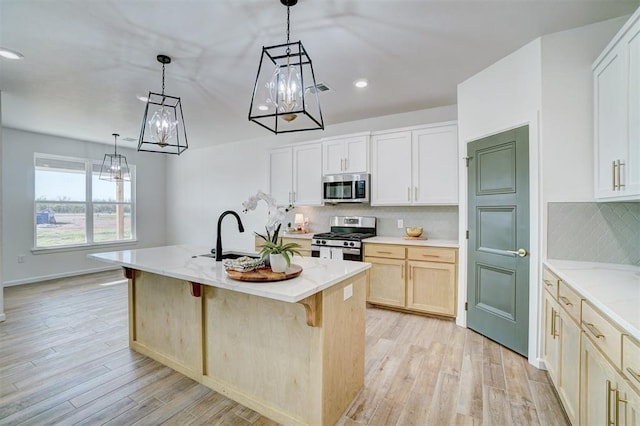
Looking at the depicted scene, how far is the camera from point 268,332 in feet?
6.33

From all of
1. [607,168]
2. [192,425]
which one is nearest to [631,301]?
[607,168]

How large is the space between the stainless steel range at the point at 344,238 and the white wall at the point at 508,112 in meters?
1.34

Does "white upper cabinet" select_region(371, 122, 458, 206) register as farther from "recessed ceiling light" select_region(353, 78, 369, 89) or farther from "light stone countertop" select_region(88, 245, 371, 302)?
"light stone countertop" select_region(88, 245, 371, 302)

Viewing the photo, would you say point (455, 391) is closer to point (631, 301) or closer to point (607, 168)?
point (631, 301)

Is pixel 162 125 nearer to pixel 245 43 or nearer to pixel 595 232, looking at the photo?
pixel 245 43

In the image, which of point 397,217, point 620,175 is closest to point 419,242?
point 397,217

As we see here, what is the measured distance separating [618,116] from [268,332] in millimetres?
2666

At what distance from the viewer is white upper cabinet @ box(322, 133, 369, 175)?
4.25 meters

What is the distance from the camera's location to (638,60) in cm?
167

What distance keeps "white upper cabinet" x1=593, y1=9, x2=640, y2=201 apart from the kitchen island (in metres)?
1.73

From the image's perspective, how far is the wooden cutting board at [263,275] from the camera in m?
1.68

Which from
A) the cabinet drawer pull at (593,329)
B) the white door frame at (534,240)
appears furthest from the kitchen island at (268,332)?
the white door frame at (534,240)

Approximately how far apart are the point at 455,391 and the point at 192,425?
5.99 ft

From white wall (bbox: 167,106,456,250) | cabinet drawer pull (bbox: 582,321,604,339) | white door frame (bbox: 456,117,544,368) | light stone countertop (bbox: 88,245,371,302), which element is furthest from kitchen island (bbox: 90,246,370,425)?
white wall (bbox: 167,106,456,250)
